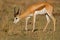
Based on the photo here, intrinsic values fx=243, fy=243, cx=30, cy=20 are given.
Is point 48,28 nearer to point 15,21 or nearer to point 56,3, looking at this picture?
point 15,21

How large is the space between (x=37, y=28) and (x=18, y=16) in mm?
665

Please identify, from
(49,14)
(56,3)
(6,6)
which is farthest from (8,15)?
(56,3)

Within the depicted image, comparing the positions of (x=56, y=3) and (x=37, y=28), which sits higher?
(x=56, y=3)

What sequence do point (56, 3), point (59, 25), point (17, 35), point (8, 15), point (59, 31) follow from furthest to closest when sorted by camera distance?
point (56, 3), point (8, 15), point (59, 25), point (59, 31), point (17, 35)

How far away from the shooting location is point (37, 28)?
717cm

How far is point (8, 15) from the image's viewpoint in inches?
324

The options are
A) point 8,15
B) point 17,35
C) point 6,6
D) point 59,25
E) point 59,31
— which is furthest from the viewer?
point 6,6

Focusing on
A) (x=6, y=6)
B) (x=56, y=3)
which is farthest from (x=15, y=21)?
(x=56, y=3)

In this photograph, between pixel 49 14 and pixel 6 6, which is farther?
pixel 6 6

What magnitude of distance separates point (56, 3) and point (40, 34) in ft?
11.5

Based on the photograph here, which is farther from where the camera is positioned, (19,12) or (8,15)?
(8,15)

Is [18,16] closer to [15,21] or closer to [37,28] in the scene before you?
[15,21]

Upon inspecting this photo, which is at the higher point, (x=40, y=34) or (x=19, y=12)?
(x=19, y=12)

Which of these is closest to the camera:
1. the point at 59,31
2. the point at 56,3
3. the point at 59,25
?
the point at 59,31
